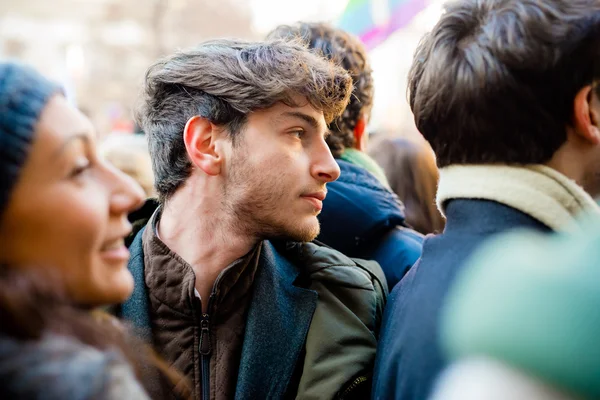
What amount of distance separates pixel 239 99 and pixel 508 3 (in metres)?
1.09

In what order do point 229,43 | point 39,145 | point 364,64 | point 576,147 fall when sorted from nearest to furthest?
point 39,145
point 576,147
point 229,43
point 364,64

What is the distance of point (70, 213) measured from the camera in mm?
1382

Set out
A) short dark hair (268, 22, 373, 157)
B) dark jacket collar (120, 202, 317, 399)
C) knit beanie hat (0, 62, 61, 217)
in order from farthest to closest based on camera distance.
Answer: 1. short dark hair (268, 22, 373, 157)
2. dark jacket collar (120, 202, 317, 399)
3. knit beanie hat (0, 62, 61, 217)

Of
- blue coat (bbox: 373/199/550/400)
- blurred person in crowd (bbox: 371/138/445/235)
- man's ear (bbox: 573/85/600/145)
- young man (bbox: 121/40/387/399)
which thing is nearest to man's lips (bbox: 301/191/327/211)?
young man (bbox: 121/40/387/399)

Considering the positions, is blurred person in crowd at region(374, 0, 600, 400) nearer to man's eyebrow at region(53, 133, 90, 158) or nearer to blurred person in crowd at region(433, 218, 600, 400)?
blurred person in crowd at region(433, 218, 600, 400)

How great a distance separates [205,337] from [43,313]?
1.00 m

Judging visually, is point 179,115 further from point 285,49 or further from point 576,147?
point 576,147

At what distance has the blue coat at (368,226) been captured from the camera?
8.80 feet

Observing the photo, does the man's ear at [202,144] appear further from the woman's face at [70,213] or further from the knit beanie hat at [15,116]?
the knit beanie hat at [15,116]

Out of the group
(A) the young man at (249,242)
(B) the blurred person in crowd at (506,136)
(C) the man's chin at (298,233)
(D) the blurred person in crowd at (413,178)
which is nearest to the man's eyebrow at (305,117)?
(A) the young man at (249,242)

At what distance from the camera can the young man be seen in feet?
7.15

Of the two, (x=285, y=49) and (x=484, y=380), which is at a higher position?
(x=285, y=49)

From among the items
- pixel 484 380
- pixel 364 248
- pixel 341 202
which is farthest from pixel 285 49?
pixel 484 380

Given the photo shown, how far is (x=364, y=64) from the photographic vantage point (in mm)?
3287
